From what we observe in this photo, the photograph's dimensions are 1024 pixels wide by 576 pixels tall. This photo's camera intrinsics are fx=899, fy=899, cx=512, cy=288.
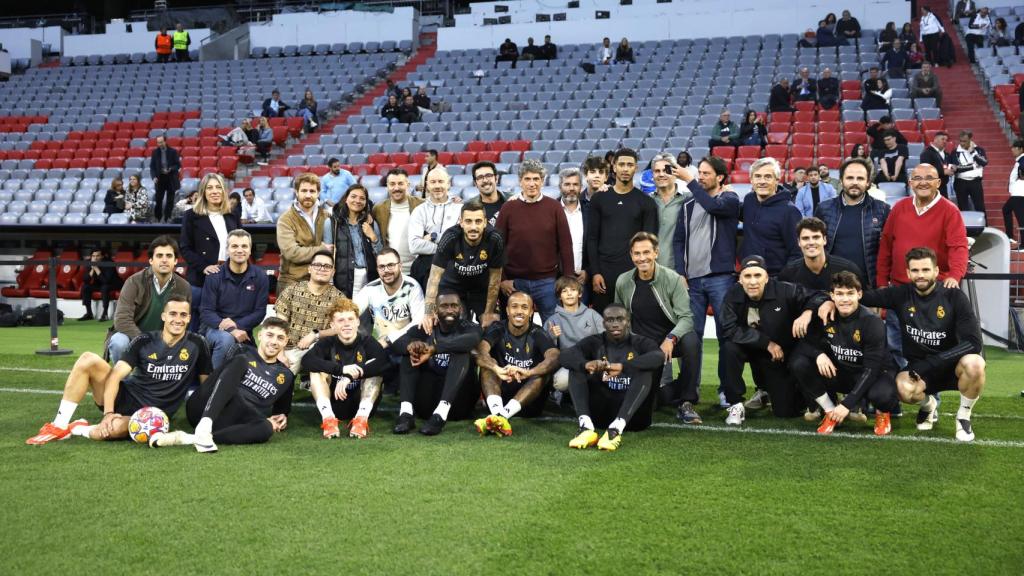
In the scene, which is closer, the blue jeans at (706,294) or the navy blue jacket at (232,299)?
the blue jeans at (706,294)

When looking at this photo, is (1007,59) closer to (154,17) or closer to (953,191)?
(953,191)

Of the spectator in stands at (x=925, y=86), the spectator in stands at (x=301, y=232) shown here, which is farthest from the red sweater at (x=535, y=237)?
the spectator in stands at (x=925, y=86)

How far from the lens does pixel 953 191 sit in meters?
11.7

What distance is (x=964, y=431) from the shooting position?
505 cm

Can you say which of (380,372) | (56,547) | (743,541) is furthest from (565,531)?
(380,372)

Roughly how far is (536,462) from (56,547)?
2.19m

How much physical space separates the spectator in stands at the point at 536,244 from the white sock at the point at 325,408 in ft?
4.76

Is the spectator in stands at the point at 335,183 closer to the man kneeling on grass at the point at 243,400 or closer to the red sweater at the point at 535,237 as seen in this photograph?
the red sweater at the point at 535,237

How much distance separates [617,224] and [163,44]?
878 inches

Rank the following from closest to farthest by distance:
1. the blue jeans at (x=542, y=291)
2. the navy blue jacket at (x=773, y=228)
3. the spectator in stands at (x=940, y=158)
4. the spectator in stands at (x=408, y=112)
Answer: the navy blue jacket at (x=773, y=228)
the blue jeans at (x=542, y=291)
the spectator in stands at (x=940, y=158)
the spectator in stands at (x=408, y=112)

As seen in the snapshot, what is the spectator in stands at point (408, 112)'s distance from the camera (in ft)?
61.0

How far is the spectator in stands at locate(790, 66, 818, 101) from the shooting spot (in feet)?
53.6

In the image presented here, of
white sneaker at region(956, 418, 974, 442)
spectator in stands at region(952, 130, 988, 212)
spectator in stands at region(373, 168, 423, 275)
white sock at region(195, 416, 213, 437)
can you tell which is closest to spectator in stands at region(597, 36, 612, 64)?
spectator in stands at region(952, 130, 988, 212)

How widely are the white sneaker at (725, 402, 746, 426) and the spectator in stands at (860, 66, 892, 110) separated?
11.5m
